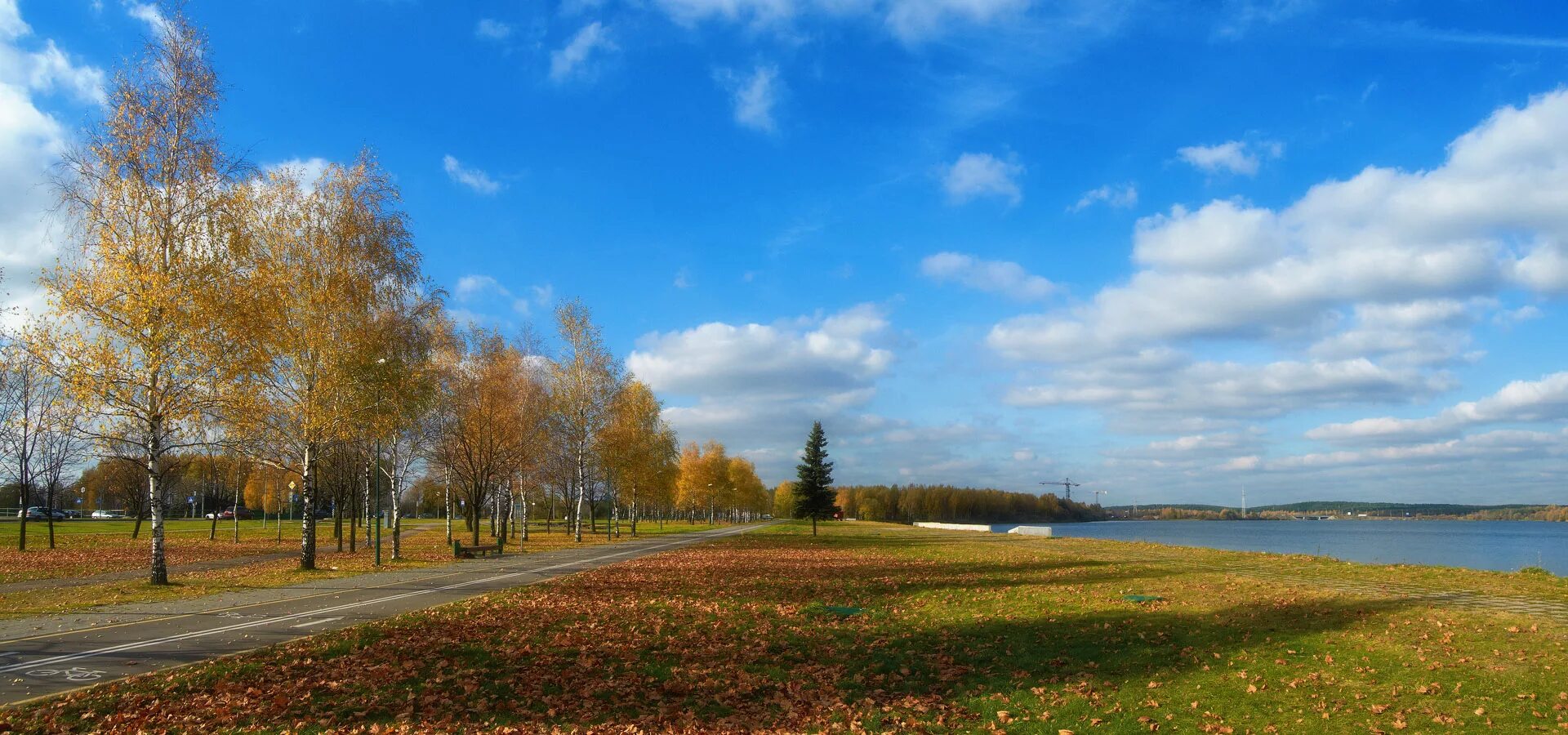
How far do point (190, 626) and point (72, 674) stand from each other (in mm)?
3925

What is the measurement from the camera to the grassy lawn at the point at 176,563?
17734mm

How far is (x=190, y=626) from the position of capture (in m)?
13.5

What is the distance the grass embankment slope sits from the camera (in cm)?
858

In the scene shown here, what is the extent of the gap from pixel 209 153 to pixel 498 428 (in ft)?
69.9

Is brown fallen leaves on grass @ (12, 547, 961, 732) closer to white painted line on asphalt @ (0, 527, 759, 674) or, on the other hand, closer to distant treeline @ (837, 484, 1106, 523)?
white painted line on asphalt @ (0, 527, 759, 674)

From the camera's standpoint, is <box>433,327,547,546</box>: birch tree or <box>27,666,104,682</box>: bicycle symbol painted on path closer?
<box>27,666,104,682</box>: bicycle symbol painted on path

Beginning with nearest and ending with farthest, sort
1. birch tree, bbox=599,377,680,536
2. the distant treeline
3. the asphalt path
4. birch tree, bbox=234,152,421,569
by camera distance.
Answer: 1. the asphalt path
2. birch tree, bbox=234,152,421,569
3. birch tree, bbox=599,377,680,536
4. the distant treeline

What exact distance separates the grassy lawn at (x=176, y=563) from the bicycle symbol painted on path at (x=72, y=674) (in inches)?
269

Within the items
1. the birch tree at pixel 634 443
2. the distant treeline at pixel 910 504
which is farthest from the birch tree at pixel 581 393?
the distant treeline at pixel 910 504

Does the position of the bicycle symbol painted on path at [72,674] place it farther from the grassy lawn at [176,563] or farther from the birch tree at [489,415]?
the birch tree at [489,415]

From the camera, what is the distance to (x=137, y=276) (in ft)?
64.1


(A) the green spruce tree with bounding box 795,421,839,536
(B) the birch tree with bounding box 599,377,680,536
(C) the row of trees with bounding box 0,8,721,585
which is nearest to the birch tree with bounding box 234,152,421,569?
(C) the row of trees with bounding box 0,8,721,585

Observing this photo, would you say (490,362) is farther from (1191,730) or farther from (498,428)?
(1191,730)

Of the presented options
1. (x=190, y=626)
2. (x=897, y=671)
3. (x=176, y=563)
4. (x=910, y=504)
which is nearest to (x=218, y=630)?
(x=190, y=626)
